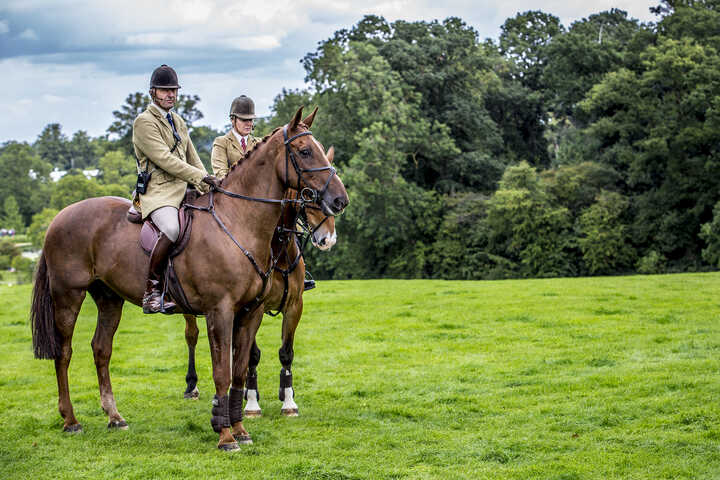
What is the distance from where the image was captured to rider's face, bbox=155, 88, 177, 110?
7730 millimetres

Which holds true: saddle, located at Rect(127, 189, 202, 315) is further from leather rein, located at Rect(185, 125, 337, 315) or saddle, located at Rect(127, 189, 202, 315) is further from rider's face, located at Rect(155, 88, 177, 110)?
rider's face, located at Rect(155, 88, 177, 110)

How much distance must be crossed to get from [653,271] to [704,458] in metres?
33.4

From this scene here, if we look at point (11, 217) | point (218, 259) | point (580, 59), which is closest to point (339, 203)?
point (218, 259)

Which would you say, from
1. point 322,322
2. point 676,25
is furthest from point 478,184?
point 322,322

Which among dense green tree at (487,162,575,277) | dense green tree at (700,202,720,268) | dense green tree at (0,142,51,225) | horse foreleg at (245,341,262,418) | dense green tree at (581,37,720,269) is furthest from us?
dense green tree at (0,142,51,225)

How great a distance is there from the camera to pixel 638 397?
8859 mm

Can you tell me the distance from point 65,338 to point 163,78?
10.3ft

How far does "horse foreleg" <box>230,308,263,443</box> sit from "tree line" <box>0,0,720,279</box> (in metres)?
32.2

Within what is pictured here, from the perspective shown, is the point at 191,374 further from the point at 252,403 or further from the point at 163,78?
the point at 163,78

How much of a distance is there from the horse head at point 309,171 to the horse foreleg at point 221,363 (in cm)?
144

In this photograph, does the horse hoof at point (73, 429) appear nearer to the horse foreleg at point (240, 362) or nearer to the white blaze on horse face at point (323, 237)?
the horse foreleg at point (240, 362)

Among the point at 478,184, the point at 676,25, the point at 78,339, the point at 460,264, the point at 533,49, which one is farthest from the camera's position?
the point at 533,49

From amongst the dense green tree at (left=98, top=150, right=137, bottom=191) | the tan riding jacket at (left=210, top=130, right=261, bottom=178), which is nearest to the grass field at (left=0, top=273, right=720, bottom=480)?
the tan riding jacket at (left=210, top=130, right=261, bottom=178)

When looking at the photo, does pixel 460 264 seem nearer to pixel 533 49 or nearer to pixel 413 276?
pixel 413 276
